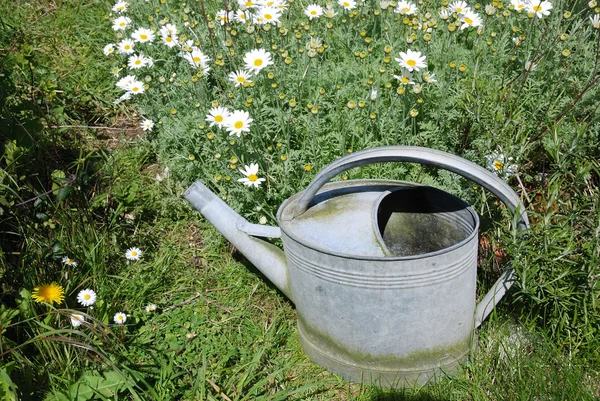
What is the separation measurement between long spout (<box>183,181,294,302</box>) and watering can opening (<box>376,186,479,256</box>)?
417 millimetres

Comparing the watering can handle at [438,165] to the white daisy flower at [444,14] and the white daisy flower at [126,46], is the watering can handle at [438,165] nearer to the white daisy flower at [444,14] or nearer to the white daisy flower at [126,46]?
the white daisy flower at [444,14]

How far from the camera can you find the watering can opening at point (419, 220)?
2258 millimetres

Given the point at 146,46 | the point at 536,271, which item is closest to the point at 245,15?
the point at 146,46

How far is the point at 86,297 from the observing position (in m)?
2.45

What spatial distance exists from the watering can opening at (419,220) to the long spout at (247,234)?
42 centimetres

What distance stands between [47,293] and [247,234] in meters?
0.76

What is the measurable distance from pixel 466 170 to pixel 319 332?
2.66 feet

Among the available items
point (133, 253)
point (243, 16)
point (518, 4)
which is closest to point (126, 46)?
point (243, 16)

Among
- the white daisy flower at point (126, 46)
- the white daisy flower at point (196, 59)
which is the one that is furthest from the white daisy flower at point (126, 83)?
the white daisy flower at point (196, 59)

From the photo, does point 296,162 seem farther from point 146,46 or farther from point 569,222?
point 146,46

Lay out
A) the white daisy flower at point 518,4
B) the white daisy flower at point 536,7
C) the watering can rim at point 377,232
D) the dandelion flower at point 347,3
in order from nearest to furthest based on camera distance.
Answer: the watering can rim at point 377,232, the white daisy flower at point 536,7, the white daisy flower at point 518,4, the dandelion flower at point 347,3

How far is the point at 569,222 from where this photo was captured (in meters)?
2.29

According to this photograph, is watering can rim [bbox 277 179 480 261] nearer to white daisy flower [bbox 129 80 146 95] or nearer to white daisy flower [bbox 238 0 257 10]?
white daisy flower [bbox 238 0 257 10]

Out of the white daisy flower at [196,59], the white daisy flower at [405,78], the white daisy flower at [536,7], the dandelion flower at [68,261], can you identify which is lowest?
the dandelion flower at [68,261]
